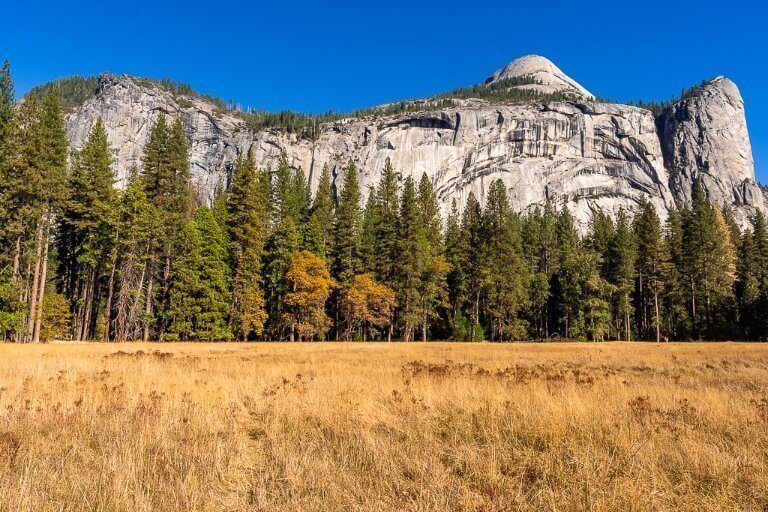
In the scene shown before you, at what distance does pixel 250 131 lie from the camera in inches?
5669

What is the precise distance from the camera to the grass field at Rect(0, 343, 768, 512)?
12.8ft

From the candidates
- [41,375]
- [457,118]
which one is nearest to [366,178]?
[457,118]

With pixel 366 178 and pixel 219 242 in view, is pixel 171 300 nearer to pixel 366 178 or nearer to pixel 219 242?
pixel 219 242

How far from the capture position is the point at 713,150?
14475 centimetres

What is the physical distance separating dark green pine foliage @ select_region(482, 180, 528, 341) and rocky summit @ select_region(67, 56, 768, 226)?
250 ft

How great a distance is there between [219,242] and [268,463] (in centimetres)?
3893

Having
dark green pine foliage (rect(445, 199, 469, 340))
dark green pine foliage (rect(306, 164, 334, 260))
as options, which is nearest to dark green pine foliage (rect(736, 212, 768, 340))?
dark green pine foliage (rect(445, 199, 469, 340))

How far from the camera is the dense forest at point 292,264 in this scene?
2880cm

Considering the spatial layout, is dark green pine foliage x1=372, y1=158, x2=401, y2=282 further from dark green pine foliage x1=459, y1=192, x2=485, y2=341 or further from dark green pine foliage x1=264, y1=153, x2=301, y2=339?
dark green pine foliage x1=459, y1=192, x2=485, y2=341

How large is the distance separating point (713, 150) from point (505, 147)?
74.7 m

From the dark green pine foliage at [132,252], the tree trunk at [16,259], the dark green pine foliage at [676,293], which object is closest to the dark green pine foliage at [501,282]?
the dark green pine foliage at [676,293]

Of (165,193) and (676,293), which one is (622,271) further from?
(165,193)

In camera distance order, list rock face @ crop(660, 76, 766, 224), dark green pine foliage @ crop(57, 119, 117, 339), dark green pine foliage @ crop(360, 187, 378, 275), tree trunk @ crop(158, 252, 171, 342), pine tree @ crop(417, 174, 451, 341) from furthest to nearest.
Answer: rock face @ crop(660, 76, 766, 224) < dark green pine foliage @ crop(360, 187, 378, 275) < pine tree @ crop(417, 174, 451, 341) < tree trunk @ crop(158, 252, 171, 342) < dark green pine foliage @ crop(57, 119, 117, 339)

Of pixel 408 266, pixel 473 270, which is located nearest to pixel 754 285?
pixel 473 270
